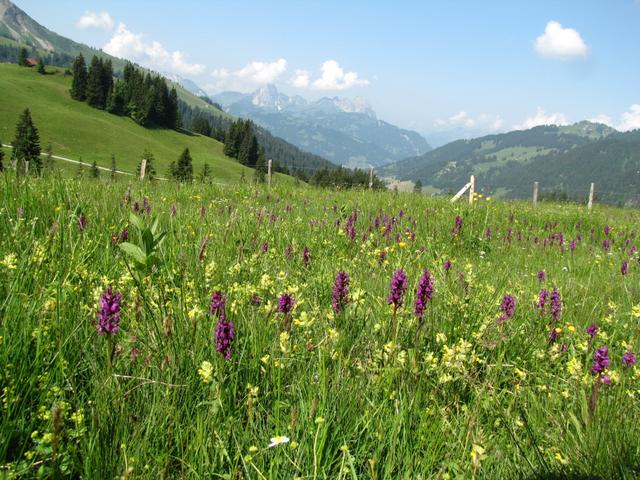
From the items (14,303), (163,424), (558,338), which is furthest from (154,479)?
(558,338)

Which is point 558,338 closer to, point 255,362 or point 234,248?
point 255,362

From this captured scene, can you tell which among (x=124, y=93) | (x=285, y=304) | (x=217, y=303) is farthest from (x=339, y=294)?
(x=124, y=93)

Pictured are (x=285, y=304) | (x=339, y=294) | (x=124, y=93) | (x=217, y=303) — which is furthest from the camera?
(x=124, y=93)

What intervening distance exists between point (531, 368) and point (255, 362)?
1930mm

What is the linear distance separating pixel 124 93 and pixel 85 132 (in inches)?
1371

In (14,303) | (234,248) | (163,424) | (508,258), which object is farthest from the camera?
(508,258)

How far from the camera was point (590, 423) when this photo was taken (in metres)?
1.88

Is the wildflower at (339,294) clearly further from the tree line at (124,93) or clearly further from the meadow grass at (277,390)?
the tree line at (124,93)

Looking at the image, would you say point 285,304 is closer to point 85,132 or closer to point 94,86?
point 85,132

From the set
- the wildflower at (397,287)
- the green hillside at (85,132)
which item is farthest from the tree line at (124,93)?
the wildflower at (397,287)

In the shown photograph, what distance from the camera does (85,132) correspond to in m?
106

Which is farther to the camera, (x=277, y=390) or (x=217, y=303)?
(x=217, y=303)

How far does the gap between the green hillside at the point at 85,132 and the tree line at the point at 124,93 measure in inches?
142

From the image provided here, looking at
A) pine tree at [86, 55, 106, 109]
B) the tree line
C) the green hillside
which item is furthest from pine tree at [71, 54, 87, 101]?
the green hillside
